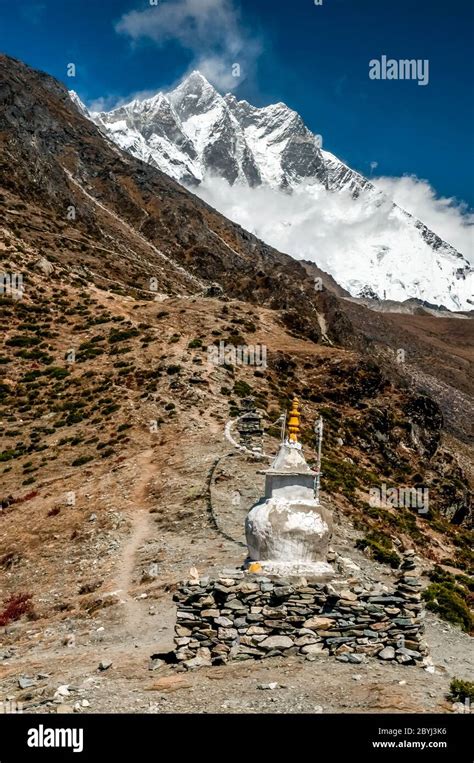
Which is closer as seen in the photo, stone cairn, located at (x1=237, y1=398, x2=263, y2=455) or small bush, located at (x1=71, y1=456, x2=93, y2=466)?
stone cairn, located at (x1=237, y1=398, x2=263, y2=455)

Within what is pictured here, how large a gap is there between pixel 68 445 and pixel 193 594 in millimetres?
24725

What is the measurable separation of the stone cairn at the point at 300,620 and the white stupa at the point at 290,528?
531mm

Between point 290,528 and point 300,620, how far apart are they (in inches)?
57.8

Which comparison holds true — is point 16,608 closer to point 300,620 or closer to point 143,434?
point 300,620

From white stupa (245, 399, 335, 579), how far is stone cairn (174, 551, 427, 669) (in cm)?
53

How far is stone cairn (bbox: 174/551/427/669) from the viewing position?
401 inches

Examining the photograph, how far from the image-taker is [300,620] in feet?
33.8

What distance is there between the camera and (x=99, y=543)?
22281 millimetres

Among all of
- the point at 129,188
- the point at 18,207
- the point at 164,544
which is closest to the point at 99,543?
the point at 164,544

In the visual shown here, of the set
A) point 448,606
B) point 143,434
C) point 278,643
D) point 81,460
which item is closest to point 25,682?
point 278,643

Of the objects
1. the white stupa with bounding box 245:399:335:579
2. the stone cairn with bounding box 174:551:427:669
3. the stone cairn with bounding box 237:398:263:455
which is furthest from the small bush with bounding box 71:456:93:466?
the stone cairn with bounding box 174:551:427:669

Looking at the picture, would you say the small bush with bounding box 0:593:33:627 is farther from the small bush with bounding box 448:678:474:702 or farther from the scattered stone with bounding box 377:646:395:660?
the small bush with bounding box 448:678:474:702

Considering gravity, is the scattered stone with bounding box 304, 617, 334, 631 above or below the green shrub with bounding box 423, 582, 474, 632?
above
